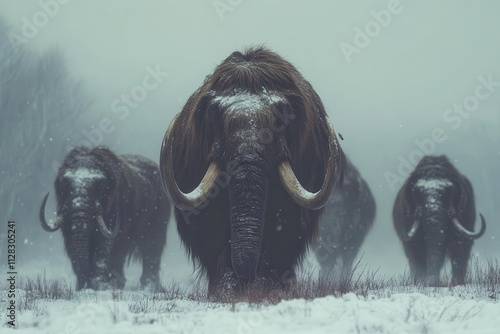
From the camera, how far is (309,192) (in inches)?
427

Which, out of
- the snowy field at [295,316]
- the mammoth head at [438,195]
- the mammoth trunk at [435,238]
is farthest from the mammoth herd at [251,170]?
the mammoth head at [438,195]

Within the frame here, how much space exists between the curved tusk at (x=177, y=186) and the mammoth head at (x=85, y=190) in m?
6.65

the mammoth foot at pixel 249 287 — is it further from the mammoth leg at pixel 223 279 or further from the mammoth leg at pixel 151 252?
the mammoth leg at pixel 151 252

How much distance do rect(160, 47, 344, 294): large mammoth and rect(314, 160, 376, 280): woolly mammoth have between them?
11466 millimetres

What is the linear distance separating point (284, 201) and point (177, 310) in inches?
117

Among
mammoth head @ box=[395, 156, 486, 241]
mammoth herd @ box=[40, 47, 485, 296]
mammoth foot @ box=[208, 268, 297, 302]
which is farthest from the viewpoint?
mammoth head @ box=[395, 156, 486, 241]

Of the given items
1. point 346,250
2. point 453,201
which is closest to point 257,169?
point 453,201

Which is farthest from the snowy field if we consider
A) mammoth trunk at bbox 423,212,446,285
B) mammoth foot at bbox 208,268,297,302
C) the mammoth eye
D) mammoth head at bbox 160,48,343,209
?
mammoth trunk at bbox 423,212,446,285

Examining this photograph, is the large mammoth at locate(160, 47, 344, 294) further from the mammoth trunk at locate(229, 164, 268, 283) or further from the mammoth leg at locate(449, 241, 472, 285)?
the mammoth leg at locate(449, 241, 472, 285)

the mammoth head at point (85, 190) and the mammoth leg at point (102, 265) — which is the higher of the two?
the mammoth head at point (85, 190)

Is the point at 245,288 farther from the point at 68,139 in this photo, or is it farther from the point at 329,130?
the point at 68,139

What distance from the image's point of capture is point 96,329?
291 inches

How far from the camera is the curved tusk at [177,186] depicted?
34.4 ft

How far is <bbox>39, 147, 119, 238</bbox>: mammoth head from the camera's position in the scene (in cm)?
1730
